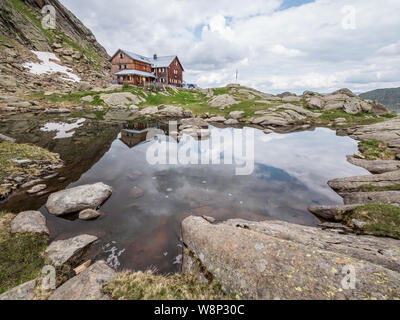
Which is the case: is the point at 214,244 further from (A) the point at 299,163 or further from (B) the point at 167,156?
(A) the point at 299,163

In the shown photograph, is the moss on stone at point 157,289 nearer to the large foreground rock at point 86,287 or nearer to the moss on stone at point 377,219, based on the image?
the large foreground rock at point 86,287

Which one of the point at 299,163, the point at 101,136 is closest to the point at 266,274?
the point at 299,163

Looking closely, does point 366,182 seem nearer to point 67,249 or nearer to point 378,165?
point 378,165

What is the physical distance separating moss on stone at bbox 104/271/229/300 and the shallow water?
50.0 inches

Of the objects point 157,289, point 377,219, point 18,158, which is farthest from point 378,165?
point 18,158

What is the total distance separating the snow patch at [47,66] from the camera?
64775 millimetres

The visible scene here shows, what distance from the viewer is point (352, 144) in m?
30.1

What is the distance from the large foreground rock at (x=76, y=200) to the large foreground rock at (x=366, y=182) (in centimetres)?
1795

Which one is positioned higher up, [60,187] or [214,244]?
[60,187]

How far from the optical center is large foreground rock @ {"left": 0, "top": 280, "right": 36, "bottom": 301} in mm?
5136

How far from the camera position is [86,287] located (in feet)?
17.9

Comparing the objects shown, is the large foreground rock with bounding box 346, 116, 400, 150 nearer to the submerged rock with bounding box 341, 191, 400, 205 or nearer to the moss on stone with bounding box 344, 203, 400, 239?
the submerged rock with bounding box 341, 191, 400, 205

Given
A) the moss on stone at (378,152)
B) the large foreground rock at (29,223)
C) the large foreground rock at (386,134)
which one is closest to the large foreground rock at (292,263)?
the large foreground rock at (29,223)
